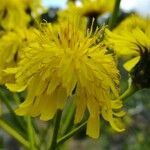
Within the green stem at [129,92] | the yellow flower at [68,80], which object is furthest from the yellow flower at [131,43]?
the yellow flower at [68,80]

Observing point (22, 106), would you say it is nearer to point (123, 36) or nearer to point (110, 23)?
point (123, 36)

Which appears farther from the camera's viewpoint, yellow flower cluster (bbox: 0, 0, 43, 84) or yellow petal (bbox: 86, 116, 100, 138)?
yellow flower cluster (bbox: 0, 0, 43, 84)

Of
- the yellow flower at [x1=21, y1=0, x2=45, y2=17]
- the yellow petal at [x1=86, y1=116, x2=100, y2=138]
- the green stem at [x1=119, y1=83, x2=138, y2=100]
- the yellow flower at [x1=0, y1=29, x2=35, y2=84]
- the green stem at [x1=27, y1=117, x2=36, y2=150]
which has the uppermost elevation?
the yellow petal at [x1=86, y1=116, x2=100, y2=138]

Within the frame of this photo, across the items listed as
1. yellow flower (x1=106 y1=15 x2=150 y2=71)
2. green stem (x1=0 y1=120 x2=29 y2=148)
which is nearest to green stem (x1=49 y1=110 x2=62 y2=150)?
green stem (x1=0 y1=120 x2=29 y2=148)

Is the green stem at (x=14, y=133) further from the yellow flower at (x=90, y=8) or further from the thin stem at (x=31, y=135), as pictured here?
the yellow flower at (x=90, y=8)

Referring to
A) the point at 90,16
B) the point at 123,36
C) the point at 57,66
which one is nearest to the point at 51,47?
the point at 57,66

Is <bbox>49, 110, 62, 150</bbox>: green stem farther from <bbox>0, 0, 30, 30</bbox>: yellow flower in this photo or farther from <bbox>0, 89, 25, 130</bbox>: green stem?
<bbox>0, 0, 30, 30</bbox>: yellow flower

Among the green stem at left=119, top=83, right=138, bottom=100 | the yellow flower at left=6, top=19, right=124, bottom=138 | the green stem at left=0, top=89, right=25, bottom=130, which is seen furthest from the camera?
the green stem at left=0, top=89, right=25, bottom=130
